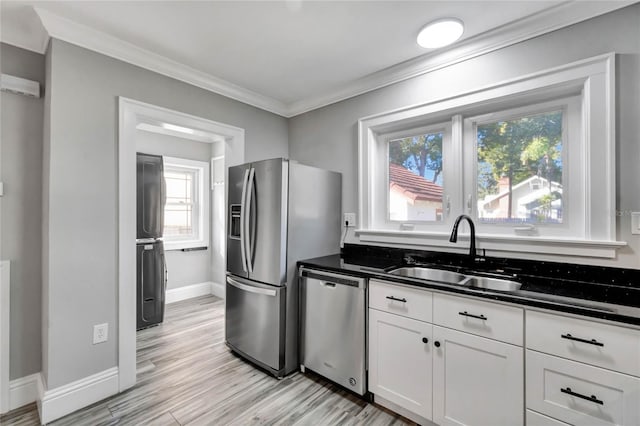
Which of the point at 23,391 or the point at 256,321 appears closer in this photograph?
the point at 23,391

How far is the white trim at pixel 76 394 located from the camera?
177 centimetres

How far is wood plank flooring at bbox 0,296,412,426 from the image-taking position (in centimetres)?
179

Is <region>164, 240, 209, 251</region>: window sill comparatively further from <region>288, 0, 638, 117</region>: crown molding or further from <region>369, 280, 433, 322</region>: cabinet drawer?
<region>369, 280, 433, 322</region>: cabinet drawer

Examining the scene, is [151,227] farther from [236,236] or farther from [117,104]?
[117,104]

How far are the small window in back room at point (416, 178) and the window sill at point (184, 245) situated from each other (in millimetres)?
3005

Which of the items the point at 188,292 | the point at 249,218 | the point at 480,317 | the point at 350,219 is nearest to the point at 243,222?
the point at 249,218

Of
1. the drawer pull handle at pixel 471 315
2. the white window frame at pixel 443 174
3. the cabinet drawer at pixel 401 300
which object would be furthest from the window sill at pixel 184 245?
the drawer pull handle at pixel 471 315

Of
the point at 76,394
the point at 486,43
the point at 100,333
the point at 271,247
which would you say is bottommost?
the point at 76,394

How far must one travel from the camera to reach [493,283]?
187cm

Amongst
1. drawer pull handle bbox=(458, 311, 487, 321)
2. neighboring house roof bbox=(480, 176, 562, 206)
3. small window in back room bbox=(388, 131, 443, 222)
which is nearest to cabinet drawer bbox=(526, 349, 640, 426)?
drawer pull handle bbox=(458, 311, 487, 321)

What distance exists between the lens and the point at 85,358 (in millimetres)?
1927

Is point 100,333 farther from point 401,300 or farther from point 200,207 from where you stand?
point 200,207

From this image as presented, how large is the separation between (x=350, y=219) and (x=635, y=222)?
1.85m

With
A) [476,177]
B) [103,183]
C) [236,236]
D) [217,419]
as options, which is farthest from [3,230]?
[476,177]
